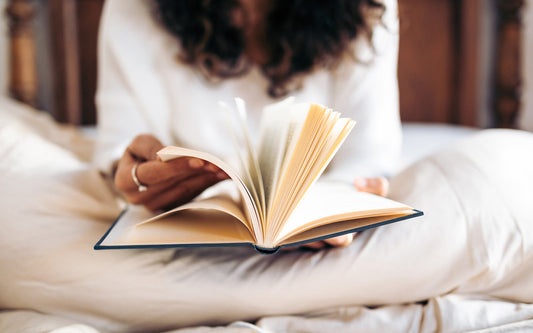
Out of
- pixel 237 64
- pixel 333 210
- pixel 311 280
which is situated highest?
pixel 237 64

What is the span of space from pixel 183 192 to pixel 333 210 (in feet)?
0.71

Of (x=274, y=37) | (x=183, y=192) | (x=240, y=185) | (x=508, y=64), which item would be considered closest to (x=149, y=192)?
(x=183, y=192)

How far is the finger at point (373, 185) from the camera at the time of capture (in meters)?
0.59

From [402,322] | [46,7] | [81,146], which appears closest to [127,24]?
[81,146]

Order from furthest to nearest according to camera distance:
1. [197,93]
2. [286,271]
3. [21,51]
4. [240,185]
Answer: [21,51], [197,93], [286,271], [240,185]

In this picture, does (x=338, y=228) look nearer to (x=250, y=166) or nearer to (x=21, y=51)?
(x=250, y=166)

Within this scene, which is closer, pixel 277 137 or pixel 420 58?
pixel 277 137

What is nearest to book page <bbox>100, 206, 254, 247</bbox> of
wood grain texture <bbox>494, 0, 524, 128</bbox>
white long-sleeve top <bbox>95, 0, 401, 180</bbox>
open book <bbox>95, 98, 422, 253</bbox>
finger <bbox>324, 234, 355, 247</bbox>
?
open book <bbox>95, 98, 422, 253</bbox>

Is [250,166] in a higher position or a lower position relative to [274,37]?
lower

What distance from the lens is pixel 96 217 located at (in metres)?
0.67

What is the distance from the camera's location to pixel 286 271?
529 millimetres

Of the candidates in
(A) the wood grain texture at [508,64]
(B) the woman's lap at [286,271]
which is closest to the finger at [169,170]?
(B) the woman's lap at [286,271]

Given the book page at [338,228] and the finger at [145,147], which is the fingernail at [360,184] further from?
the finger at [145,147]

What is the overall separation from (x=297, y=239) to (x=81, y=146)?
3.35 ft
